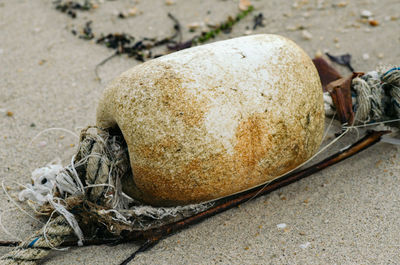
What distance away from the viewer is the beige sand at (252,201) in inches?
83.3

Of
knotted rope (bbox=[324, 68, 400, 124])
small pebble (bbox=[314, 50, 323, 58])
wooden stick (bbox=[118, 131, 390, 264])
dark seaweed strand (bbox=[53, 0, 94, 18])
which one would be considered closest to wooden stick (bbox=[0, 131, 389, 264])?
wooden stick (bbox=[118, 131, 390, 264])

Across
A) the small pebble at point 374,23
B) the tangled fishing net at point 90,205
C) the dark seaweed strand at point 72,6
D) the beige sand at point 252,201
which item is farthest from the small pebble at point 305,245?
the dark seaweed strand at point 72,6

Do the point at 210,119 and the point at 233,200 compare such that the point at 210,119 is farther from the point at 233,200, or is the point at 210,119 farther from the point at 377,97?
the point at 377,97

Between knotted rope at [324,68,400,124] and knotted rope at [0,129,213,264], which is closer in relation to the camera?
knotted rope at [0,129,213,264]

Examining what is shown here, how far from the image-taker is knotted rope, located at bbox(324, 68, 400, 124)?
8.45 feet

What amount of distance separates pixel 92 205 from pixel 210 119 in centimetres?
76

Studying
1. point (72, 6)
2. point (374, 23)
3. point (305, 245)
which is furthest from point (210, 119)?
point (72, 6)

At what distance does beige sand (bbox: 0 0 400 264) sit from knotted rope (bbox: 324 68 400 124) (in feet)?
0.82

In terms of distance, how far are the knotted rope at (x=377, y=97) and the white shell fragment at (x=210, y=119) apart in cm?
52

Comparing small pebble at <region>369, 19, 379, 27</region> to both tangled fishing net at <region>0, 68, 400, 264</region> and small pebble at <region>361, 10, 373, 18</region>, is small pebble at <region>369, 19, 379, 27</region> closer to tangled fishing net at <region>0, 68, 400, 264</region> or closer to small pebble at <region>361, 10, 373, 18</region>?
small pebble at <region>361, 10, 373, 18</region>

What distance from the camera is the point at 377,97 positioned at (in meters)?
2.61

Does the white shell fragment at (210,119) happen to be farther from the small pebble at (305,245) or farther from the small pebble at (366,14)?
the small pebble at (366,14)

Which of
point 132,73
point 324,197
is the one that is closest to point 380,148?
point 324,197

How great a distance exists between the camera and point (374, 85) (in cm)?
263
